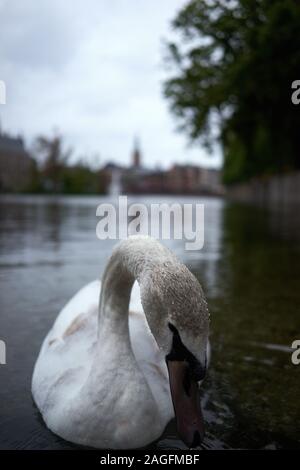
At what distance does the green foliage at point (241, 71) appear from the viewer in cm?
1225

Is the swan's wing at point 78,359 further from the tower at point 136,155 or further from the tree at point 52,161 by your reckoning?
the tower at point 136,155

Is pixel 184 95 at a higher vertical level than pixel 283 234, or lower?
higher

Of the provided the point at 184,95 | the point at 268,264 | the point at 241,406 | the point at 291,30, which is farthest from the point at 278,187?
the point at 241,406

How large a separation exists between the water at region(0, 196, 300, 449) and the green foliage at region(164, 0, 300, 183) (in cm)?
614

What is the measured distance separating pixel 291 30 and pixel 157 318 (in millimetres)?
11879

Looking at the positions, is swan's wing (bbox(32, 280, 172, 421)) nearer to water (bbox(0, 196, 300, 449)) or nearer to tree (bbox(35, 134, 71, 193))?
water (bbox(0, 196, 300, 449))

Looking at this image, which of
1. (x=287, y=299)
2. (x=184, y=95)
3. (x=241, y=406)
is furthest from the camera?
(x=184, y=95)

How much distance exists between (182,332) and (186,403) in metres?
0.30

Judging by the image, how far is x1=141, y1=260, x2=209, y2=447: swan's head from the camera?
183cm

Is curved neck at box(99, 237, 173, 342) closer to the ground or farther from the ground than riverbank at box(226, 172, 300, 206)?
closer to the ground

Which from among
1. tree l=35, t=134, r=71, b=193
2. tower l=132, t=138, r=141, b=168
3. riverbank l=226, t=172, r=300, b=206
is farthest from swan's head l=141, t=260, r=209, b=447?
tower l=132, t=138, r=141, b=168

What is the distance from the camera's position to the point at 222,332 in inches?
157
